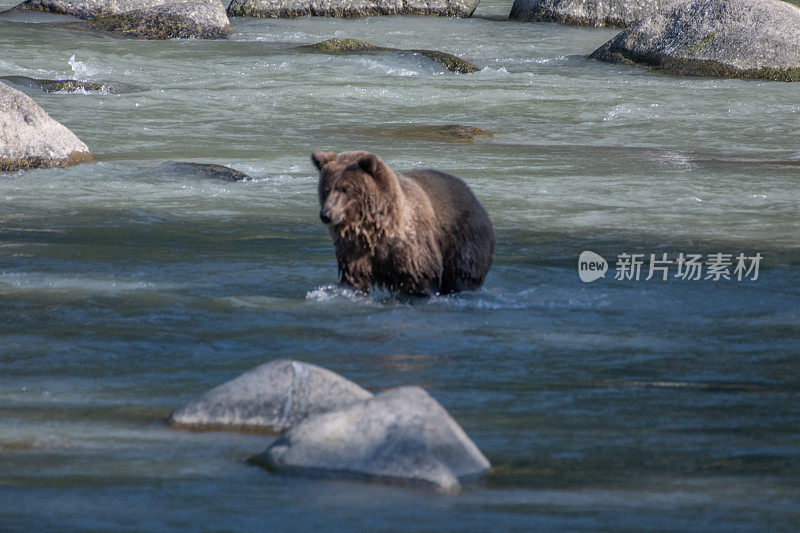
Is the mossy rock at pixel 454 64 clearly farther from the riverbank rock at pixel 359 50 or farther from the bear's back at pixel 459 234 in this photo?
the bear's back at pixel 459 234

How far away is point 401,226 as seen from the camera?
7.65 meters

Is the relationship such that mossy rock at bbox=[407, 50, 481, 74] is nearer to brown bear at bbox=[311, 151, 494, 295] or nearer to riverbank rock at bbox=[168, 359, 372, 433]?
brown bear at bbox=[311, 151, 494, 295]

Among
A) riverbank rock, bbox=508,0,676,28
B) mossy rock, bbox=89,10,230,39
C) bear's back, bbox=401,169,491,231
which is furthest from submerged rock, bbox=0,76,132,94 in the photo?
riverbank rock, bbox=508,0,676,28

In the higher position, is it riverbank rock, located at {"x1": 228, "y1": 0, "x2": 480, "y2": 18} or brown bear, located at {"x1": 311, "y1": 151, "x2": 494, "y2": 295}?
riverbank rock, located at {"x1": 228, "y1": 0, "x2": 480, "y2": 18}

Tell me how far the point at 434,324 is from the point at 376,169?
1.06 metres

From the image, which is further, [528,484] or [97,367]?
[97,367]

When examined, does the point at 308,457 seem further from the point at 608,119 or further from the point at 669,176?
the point at 608,119

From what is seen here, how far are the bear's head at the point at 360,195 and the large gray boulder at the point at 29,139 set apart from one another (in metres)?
6.62

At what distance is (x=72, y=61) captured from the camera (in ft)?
76.2

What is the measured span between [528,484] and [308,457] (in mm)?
811

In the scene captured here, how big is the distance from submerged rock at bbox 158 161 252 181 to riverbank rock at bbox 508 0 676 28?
21.0 meters

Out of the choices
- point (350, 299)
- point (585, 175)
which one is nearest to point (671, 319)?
point (350, 299)

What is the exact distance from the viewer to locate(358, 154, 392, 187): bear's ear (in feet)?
24.2

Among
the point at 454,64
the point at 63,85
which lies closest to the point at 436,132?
the point at 454,64
